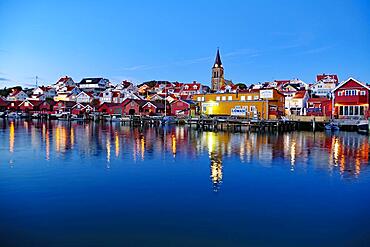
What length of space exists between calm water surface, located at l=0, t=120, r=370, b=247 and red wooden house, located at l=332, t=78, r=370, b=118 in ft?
96.0

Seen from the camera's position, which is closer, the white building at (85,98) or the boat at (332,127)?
the boat at (332,127)

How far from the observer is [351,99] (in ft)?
157

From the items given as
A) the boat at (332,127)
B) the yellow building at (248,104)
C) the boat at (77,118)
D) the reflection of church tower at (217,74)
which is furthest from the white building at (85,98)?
the boat at (332,127)

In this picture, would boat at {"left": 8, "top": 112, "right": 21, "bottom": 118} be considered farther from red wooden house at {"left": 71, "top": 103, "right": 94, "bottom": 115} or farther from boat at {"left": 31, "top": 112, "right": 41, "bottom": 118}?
red wooden house at {"left": 71, "top": 103, "right": 94, "bottom": 115}

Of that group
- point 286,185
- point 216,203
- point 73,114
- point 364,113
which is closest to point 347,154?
point 286,185

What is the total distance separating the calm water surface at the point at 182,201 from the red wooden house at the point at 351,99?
29.2 metres

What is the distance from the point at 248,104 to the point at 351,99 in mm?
13728

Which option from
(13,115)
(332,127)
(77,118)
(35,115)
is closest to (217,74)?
(77,118)

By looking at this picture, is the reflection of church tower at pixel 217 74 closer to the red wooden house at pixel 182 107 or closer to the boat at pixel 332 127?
the red wooden house at pixel 182 107

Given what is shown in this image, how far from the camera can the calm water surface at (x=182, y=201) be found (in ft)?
29.8

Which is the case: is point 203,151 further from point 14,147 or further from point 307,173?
point 14,147

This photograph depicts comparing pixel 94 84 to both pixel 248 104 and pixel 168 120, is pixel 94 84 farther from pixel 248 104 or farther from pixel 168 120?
pixel 248 104

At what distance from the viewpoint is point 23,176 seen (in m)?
15.8
